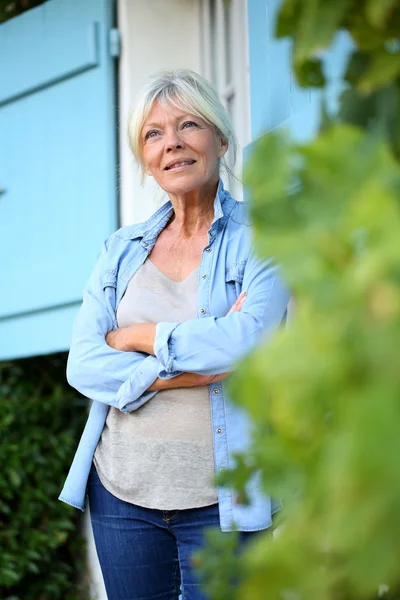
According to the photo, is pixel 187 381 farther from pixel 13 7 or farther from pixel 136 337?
pixel 13 7

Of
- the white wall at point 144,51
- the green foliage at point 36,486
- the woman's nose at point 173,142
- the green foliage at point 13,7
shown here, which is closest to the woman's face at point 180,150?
the woman's nose at point 173,142

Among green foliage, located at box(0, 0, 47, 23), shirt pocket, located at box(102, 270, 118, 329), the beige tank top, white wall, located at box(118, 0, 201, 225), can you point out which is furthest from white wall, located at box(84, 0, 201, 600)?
the beige tank top

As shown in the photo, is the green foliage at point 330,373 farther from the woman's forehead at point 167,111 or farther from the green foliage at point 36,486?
the green foliage at point 36,486

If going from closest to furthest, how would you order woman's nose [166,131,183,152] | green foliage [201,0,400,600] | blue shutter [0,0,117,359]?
green foliage [201,0,400,600]
woman's nose [166,131,183,152]
blue shutter [0,0,117,359]

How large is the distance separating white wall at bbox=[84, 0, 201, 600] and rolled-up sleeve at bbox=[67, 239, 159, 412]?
3.66 feet

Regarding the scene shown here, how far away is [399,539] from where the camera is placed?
41 centimetres

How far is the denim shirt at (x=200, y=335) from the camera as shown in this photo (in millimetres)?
1818

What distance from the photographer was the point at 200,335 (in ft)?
5.98

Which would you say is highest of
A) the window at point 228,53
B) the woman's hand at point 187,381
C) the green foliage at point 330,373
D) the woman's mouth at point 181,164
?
the window at point 228,53

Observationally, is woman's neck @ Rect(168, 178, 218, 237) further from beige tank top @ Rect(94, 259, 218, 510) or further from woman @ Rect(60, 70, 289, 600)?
beige tank top @ Rect(94, 259, 218, 510)

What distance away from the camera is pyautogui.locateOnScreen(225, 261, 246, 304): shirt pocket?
1975 mm

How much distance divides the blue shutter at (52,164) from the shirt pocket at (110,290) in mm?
1109

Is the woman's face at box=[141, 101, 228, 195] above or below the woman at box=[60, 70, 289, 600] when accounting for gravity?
above

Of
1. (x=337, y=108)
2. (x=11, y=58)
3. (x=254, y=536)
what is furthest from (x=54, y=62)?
(x=337, y=108)
